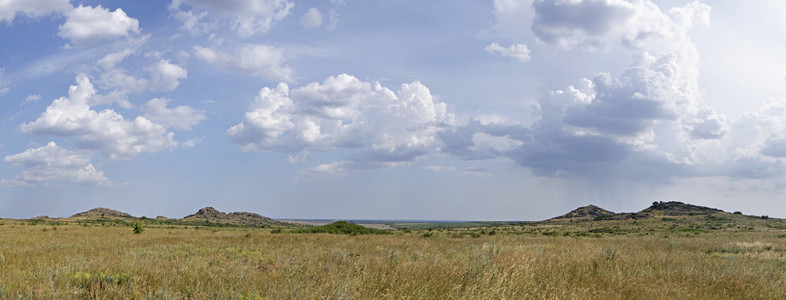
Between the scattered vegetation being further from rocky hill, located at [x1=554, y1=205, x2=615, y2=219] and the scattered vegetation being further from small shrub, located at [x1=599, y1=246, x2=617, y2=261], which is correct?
rocky hill, located at [x1=554, y1=205, x2=615, y2=219]

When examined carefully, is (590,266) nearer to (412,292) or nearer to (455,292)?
(455,292)

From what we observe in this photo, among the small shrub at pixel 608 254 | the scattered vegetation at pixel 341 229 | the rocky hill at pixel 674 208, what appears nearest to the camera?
the small shrub at pixel 608 254

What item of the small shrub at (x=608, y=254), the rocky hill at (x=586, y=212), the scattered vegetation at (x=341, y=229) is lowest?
the scattered vegetation at (x=341, y=229)

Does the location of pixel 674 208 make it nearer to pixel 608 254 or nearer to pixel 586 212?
pixel 586 212

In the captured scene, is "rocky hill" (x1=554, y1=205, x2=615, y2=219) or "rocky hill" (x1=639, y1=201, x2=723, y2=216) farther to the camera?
"rocky hill" (x1=554, y1=205, x2=615, y2=219)

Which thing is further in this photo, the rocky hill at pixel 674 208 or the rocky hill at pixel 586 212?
the rocky hill at pixel 586 212

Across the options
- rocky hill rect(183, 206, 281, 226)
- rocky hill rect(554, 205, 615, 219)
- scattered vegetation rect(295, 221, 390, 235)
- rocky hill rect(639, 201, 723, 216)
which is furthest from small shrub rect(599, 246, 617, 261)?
rocky hill rect(554, 205, 615, 219)


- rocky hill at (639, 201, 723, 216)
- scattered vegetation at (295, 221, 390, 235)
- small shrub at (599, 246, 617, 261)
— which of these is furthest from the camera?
rocky hill at (639, 201, 723, 216)

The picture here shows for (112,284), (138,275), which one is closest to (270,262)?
(138,275)

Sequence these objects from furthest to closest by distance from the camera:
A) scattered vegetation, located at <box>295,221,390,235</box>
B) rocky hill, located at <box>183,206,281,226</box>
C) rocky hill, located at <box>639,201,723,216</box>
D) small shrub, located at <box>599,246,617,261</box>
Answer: rocky hill, located at <box>183,206,281,226</box> < rocky hill, located at <box>639,201,723,216</box> < scattered vegetation, located at <box>295,221,390,235</box> < small shrub, located at <box>599,246,617,261</box>

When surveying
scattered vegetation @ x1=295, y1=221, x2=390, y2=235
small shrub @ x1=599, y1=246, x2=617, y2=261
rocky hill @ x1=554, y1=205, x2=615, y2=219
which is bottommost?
scattered vegetation @ x1=295, y1=221, x2=390, y2=235

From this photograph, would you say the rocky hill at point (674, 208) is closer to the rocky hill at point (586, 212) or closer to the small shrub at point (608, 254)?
the rocky hill at point (586, 212)

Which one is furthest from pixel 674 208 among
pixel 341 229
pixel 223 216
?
pixel 223 216

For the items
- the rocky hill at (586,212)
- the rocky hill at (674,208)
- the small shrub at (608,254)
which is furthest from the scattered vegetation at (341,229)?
the rocky hill at (586,212)
